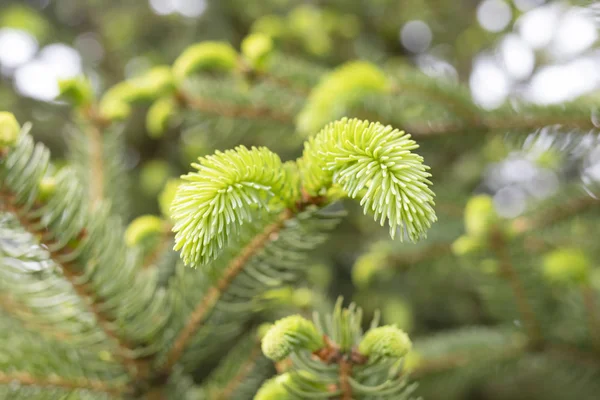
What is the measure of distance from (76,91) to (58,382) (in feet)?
1.30

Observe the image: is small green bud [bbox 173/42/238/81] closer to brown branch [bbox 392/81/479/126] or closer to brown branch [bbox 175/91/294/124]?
brown branch [bbox 175/91/294/124]

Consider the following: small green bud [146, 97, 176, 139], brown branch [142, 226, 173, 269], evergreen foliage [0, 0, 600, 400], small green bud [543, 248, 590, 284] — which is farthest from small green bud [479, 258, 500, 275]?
small green bud [146, 97, 176, 139]

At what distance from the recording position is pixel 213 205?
0.38 meters

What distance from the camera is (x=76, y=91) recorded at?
27.6 inches

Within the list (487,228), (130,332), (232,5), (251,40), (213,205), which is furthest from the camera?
(232,5)

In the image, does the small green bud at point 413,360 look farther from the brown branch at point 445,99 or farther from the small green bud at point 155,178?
the small green bud at point 155,178

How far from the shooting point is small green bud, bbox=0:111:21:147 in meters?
0.44

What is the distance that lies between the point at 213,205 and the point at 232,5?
5.28ft

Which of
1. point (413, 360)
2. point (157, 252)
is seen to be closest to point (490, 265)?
point (413, 360)

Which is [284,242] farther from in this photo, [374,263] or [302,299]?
[374,263]

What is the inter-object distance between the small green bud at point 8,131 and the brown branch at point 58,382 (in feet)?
0.83

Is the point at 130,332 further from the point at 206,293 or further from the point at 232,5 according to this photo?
the point at 232,5

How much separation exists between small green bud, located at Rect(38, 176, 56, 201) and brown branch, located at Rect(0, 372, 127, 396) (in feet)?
0.66

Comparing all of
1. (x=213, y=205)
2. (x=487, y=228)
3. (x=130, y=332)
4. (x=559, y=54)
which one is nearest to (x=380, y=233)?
(x=487, y=228)
